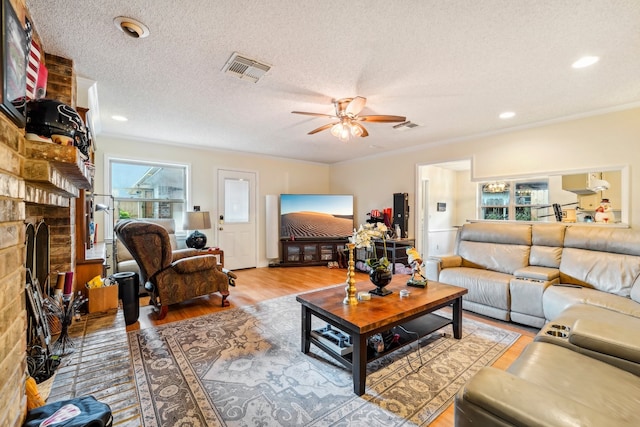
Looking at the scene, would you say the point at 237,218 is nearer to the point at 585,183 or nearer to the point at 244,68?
the point at 244,68

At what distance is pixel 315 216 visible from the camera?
5910mm

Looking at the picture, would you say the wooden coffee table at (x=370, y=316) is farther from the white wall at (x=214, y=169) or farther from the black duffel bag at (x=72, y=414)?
the white wall at (x=214, y=169)

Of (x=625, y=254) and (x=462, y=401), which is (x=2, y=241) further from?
(x=625, y=254)

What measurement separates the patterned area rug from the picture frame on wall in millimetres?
1638

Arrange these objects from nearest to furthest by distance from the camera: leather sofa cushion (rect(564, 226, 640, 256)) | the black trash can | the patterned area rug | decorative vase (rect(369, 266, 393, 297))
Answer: the patterned area rug, decorative vase (rect(369, 266, 393, 297)), leather sofa cushion (rect(564, 226, 640, 256)), the black trash can

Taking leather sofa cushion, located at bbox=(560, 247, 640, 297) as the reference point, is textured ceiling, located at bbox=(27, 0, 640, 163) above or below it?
above

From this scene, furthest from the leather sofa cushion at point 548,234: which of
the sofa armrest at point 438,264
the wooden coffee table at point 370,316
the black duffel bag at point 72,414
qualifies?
the black duffel bag at point 72,414

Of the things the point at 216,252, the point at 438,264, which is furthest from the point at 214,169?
the point at 438,264

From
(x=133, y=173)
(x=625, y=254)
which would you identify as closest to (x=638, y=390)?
(x=625, y=254)

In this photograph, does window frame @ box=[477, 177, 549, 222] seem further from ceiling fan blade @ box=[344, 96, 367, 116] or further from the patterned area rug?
ceiling fan blade @ box=[344, 96, 367, 116]

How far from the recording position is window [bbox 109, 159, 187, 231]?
4387 mm

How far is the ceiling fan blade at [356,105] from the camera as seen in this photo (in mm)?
2459

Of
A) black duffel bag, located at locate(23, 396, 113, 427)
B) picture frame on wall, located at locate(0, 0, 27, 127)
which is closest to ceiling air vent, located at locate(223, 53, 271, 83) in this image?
→ picture frame on wall, located at locate(0, 0, 27, 127)

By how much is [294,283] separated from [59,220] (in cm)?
307
